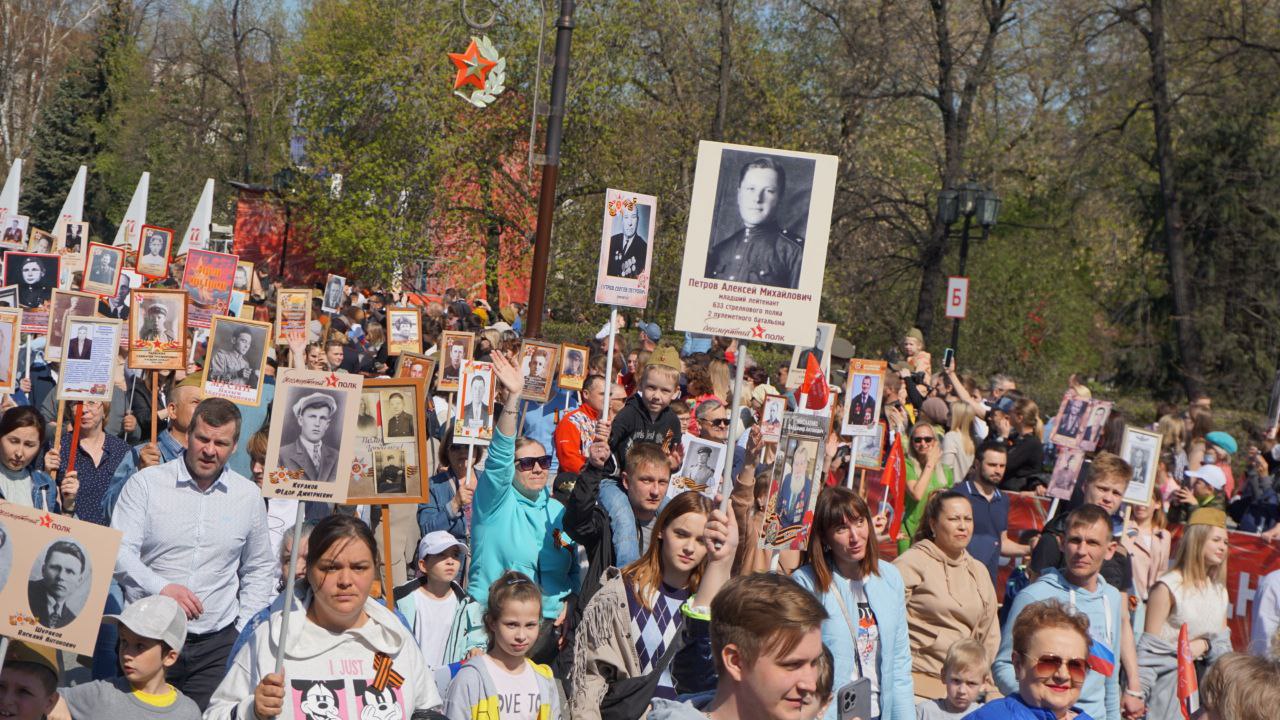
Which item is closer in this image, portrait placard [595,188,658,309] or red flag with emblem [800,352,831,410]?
red flag with emblem [800,352,831,410]

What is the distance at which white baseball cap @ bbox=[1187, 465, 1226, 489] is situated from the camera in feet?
39.3

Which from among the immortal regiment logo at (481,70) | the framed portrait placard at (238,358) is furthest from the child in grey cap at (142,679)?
the immortal regiment logo at (481,70)

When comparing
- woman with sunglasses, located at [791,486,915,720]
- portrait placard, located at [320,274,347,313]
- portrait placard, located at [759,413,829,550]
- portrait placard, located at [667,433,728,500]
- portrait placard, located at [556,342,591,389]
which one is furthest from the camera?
portrait placard, located at [320,274,347,313]

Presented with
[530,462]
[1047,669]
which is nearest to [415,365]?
[530,462]

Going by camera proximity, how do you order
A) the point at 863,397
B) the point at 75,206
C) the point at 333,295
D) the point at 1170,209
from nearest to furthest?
the point at 863,397 → the point at 75,206 → the point at 333,295 → the point at 1170,209

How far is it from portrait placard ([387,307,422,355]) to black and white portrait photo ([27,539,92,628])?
414 inches

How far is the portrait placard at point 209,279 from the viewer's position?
14094mm

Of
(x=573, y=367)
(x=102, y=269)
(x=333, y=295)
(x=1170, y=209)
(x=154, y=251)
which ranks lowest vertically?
(x=573, y=367)

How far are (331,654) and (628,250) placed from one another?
269 inches

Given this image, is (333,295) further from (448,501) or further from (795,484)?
(795,484)

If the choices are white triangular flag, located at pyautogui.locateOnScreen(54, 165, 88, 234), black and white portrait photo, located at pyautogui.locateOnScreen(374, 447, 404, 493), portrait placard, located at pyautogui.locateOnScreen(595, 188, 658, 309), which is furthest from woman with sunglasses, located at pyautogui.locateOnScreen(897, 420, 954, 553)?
white triangular flag, located at pyautogui.locateOnScreen(54, 165, 88, 234)

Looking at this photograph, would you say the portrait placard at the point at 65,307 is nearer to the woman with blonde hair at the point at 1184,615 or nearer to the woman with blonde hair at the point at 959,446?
the woman with blonde hair at the point at 959,446

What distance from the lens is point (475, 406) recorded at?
9.54 meters

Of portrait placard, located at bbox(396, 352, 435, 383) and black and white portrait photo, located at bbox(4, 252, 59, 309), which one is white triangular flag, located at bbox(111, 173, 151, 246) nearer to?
black and white portrait photo, located at bbox(4, 252, 59, 309)
